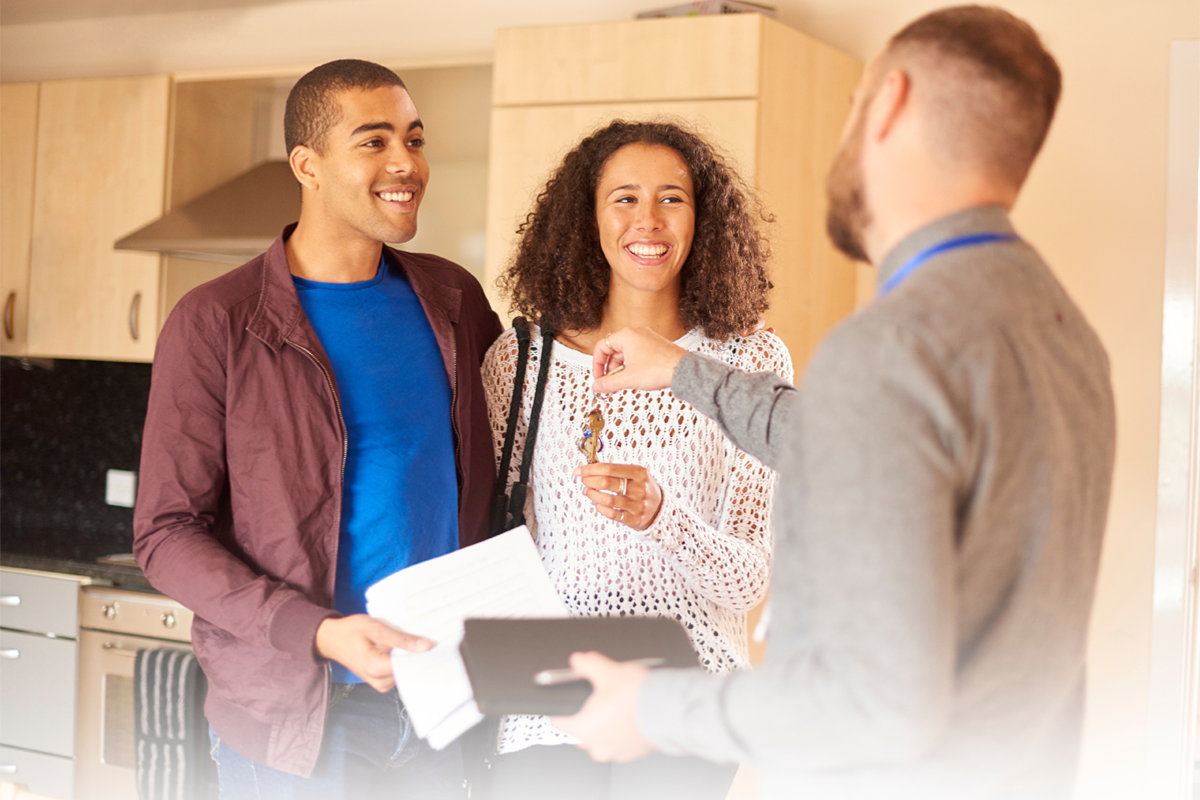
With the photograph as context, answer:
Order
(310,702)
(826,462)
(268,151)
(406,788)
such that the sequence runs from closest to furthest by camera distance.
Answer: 1. (826,462)
2. (310,702)
3. (406,788)
4. (268,151)

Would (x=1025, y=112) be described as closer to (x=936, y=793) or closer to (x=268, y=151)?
(x=936, y=793)

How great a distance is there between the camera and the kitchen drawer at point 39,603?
2975 millimetres

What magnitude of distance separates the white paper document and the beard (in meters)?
0.60

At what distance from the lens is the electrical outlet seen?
11.6 ft

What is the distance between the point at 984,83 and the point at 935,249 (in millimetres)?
118

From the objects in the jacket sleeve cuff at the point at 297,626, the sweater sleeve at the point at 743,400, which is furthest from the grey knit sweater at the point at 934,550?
the jacket sleeve cuff at the point at 297,626

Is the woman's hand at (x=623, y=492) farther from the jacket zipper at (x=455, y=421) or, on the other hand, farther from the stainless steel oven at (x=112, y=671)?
the stainless steel oven at (x=112, y=671)

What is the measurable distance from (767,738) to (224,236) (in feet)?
8.60

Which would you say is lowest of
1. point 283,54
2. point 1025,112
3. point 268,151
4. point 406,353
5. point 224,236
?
point 406,353

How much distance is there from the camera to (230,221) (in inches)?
118

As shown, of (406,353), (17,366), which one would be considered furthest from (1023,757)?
(17,366)

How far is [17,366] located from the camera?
12.3 ft

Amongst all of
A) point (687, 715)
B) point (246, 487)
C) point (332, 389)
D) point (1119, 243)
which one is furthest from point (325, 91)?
point (1119, 243)

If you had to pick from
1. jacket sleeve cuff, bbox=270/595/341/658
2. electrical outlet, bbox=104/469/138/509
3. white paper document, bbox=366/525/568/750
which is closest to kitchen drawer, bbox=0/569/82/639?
electrical outlet, bbox=104/469/138/509
